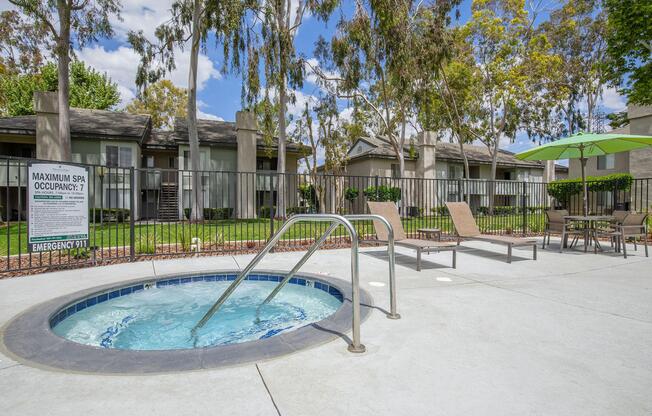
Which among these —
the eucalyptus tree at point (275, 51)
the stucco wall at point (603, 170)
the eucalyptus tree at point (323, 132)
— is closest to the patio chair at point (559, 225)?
the eucalyptus tree at point (275, 51)

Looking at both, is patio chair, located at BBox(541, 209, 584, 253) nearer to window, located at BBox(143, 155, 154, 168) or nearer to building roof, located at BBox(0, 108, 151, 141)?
building roof, located at BBox(0, 108, 151, 141)

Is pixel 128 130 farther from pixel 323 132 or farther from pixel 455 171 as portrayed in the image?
pixel 455 171

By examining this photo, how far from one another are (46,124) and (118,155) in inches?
138

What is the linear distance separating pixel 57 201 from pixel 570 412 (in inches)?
281

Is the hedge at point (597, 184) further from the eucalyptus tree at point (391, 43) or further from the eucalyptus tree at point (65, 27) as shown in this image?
the eucalyptus tree at point (65, 27)

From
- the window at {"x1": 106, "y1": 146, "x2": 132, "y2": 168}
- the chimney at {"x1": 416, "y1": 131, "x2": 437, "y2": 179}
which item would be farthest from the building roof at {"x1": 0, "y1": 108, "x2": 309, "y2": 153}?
the chimney at {"x1": 416, "y1": 131, "x2": 437, "y2": 179}

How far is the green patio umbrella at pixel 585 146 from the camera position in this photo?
7.35 meters

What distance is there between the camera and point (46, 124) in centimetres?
1725

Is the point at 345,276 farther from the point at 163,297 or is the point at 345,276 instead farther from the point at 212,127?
the point at 212,127

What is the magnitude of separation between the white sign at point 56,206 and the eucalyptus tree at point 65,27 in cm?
1096

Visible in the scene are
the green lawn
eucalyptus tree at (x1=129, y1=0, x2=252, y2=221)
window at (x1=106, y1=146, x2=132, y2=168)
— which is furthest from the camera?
window at (x1=106, y1=146, x2=132, y2=168)

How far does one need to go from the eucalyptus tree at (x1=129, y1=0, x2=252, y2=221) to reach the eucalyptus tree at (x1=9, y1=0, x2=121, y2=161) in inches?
72.6

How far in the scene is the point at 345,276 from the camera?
5.54 metres

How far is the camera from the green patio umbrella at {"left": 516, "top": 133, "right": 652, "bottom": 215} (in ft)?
24.1
